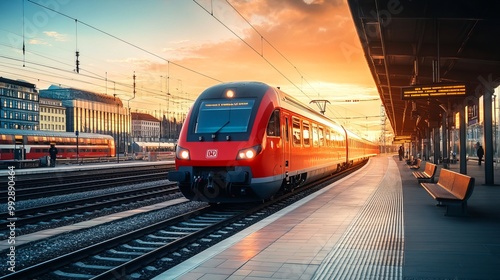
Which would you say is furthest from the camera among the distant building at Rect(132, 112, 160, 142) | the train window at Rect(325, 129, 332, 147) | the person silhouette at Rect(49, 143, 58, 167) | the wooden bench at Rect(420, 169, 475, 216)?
the distant building at Rect(132, 112, 160, 142)

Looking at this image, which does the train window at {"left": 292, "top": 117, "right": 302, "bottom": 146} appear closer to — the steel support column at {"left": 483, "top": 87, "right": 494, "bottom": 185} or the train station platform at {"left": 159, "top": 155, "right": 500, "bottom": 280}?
the train station platform at {"left": 159, "top": 155, "right": 500, "bottom": 280}

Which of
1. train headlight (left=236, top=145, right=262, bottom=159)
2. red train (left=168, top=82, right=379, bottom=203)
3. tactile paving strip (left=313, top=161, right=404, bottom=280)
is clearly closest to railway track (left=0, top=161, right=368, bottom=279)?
red train (left=168, top=82, right=379, bottom=203)

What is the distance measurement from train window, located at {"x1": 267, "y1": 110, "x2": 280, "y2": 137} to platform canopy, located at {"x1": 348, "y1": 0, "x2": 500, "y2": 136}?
3.27 meters

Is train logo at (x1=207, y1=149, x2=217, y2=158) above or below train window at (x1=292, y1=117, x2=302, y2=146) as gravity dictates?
below

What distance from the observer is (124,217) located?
35.8 feet

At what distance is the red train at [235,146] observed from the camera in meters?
10.5

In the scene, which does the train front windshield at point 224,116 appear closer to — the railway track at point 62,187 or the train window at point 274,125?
the train window at point 274,125

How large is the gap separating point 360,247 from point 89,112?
4439 inches

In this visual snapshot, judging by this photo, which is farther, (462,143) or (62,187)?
(62,187)

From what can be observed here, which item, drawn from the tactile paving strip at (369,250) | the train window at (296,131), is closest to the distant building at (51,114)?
the train window at (296,131)

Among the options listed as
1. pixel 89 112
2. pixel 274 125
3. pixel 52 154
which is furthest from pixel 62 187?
pixel 89 112

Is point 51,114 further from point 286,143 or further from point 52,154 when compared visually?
point 286,143

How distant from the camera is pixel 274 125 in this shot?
11.5m

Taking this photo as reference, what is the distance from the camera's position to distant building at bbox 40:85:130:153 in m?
107
